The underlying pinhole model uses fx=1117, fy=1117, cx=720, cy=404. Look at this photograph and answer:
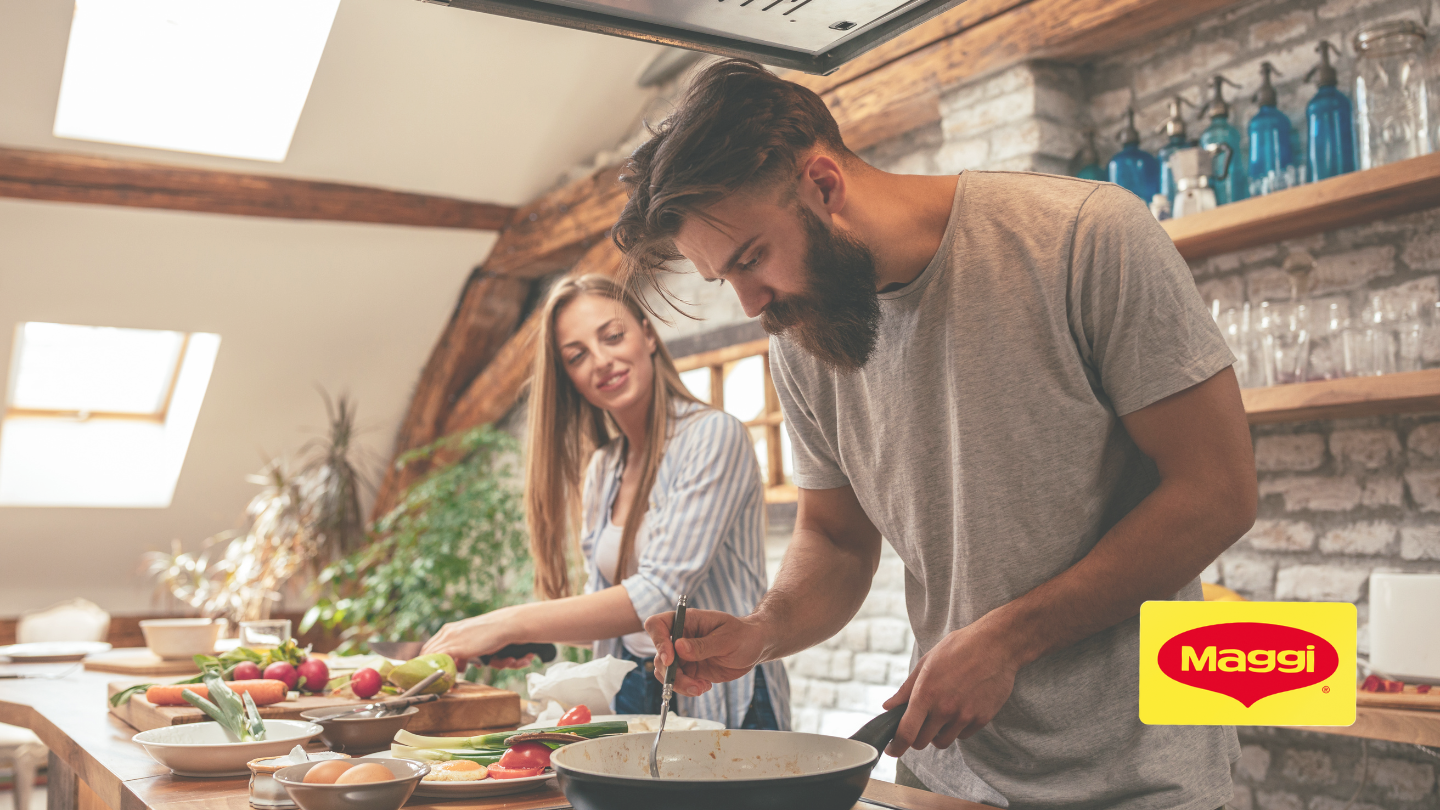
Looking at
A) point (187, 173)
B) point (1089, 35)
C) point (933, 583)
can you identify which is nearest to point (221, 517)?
point (187, 173)

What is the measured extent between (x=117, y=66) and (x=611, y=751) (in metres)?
4.54

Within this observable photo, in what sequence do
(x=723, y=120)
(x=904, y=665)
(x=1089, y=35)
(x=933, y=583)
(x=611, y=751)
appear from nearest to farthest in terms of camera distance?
(x=611, y=751)
(x=723, y=120)
(x=933, y=583)
(x=1089, y=35)
(x=904, y=665)

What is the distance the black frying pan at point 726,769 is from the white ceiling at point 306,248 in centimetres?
372

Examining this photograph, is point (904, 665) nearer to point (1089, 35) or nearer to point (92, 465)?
point (1089, 35)

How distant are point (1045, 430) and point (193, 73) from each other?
14.6ft

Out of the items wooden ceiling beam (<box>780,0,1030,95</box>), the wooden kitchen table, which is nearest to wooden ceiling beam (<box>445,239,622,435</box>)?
wooden ceiling beam (<box>780,0,1030,95</box>)

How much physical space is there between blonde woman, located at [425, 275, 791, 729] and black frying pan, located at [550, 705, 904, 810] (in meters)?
0.83

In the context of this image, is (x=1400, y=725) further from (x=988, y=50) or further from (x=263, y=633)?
(x=263, y=633)

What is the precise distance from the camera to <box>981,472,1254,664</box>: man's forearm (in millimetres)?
1063

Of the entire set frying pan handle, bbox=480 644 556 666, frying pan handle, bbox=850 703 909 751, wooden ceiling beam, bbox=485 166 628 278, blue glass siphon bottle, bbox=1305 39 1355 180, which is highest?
wooden ceiling beam, bbox=485 166 628 278

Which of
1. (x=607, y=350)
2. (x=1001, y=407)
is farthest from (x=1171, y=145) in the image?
(x=1001, y=407)

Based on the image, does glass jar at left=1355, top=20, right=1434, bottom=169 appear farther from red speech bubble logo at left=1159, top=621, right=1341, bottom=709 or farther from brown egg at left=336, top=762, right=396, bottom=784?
brown egg at left=336, top=762, right=396, bottom=784

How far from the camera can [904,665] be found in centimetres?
359

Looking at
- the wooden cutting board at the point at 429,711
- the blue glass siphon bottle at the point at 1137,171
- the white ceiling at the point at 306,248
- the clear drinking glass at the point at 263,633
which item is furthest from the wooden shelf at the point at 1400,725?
the white ceiling at the point at 306,248
